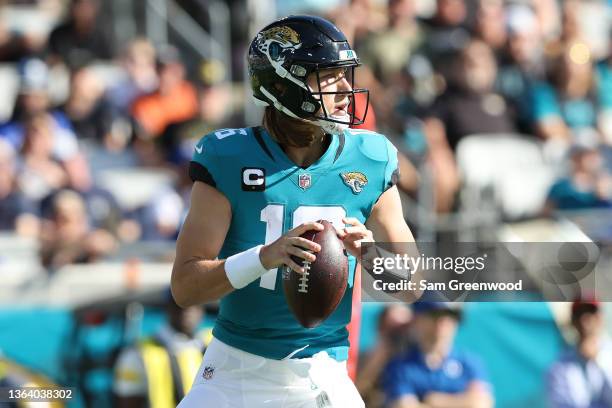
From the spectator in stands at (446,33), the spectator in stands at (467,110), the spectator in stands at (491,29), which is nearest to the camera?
the spectator in stands at (467,110)

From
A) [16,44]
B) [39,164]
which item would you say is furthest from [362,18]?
[16,44]

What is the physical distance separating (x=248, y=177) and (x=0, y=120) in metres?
6.85

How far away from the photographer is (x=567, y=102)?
10.1m

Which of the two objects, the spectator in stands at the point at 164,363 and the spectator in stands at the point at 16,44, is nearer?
the spectator in stands at the point at 164,363

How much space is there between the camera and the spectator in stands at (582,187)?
8523 mm

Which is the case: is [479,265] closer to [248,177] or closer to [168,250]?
[248,177]

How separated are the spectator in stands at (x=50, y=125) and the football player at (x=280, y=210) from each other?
5.18m

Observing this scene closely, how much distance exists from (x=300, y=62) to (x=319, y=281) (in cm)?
81

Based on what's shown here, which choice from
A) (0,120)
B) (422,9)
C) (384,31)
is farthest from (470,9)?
(0,120)

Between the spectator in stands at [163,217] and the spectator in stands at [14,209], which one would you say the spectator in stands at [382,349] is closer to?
the spectator in stands at [163,217]

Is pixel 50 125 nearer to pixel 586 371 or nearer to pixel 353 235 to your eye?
pixel 586 371

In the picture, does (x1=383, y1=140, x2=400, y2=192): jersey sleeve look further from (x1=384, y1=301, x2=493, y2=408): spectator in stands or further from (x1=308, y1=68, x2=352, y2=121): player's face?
(x1=384, y1=301, x2=493, y2=408): spectator in stands

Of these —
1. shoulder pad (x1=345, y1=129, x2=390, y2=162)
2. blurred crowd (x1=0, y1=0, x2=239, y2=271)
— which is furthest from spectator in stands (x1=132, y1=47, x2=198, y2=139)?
shoulder pad (x1=345, y1=129, x2=390, y2=162)

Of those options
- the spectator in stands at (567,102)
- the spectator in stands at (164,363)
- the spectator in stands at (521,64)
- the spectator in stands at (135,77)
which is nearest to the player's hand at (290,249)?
the spectator in stands at (164,363)
